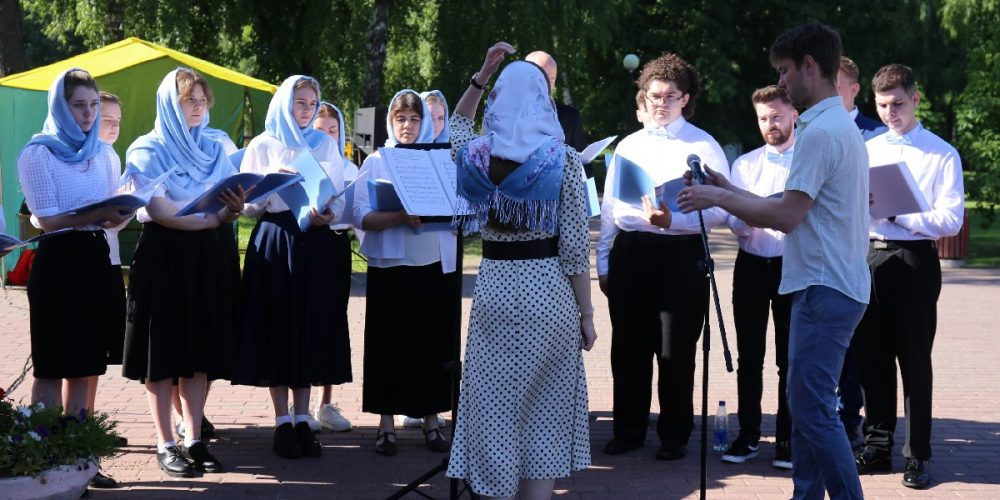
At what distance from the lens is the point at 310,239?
632 centimetres

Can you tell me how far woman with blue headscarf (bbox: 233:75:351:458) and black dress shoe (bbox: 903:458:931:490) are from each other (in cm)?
302

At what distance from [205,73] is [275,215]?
28.6 ft

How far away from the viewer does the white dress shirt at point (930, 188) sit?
5.96m

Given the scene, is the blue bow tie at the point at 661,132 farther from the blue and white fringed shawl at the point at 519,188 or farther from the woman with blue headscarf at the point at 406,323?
the blue and white fringed shawl at the point at 519,188

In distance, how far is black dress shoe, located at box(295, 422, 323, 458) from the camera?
20.9ft

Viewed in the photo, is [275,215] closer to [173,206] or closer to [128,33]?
[173,206]

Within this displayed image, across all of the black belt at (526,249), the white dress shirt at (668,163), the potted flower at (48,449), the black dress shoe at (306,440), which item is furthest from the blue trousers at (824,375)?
the potted flower at (48,449)

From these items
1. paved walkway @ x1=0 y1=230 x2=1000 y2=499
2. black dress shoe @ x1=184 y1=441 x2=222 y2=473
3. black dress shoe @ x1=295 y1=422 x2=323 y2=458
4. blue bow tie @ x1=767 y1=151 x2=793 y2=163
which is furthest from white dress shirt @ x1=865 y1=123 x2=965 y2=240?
black dress shoe @ x1=184 y1=441 x2=222 y2=473

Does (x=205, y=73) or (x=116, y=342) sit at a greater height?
(x=205, y=73)

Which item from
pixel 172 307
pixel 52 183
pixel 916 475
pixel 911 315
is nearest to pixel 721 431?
pixel 916 475

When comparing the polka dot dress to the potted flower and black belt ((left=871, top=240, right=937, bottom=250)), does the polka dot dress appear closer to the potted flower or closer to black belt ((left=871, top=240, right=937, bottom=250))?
the potted flower

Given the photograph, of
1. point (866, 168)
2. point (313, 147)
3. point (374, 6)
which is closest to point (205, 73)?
point (374, 6)

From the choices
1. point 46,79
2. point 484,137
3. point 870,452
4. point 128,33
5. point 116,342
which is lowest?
point 870,452

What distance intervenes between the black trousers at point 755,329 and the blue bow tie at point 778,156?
0.53m
